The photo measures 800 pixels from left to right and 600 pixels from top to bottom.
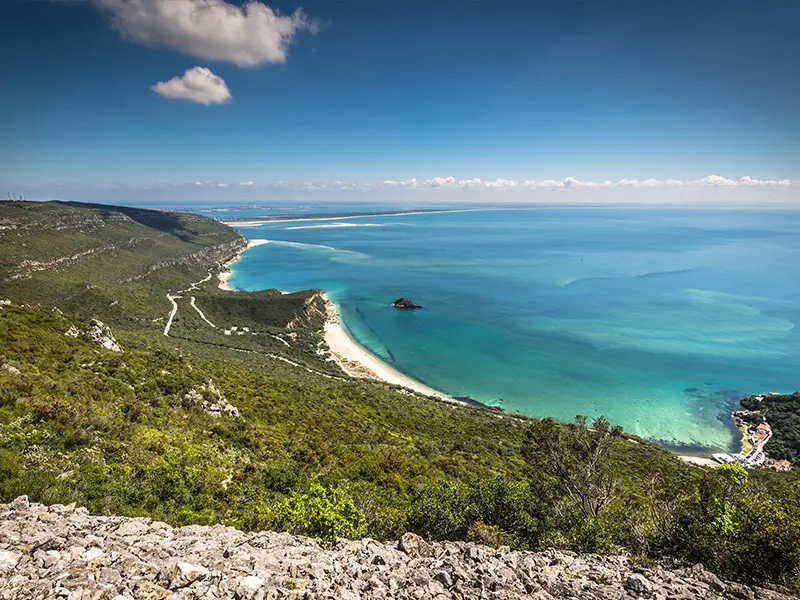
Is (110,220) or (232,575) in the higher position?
(110,220)

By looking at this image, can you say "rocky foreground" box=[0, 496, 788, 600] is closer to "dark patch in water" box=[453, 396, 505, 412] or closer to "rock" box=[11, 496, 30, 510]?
"rock" box=[11, 496, 30, 510]

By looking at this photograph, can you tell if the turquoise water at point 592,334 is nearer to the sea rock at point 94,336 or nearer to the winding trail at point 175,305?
the winding trail at point 175,305

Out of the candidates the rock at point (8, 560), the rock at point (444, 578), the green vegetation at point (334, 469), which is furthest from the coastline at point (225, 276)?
the rock at point (444, 578)

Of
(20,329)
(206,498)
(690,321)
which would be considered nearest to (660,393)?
(690,321)

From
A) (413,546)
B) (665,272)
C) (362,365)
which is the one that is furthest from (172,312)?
(665,272)

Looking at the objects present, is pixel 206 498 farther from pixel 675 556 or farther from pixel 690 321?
pixel 690 321

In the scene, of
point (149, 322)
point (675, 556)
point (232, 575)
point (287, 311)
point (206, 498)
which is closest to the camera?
point (232, 575)

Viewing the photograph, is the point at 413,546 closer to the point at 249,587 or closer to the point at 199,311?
the point at 249,587
